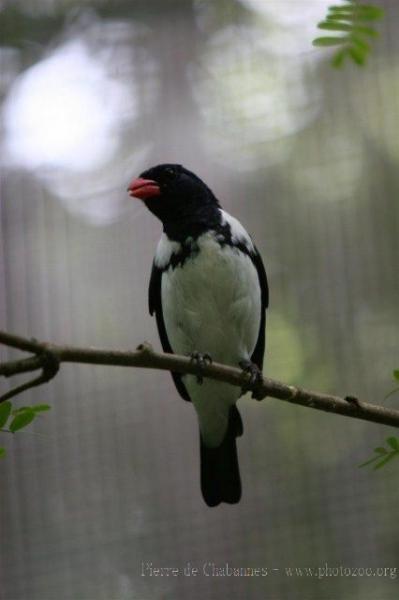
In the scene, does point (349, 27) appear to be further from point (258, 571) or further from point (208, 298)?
point (258, 571)

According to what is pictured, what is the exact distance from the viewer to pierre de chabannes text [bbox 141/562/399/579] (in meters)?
2.29

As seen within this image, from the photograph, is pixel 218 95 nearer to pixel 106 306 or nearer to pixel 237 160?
pixel 237 160

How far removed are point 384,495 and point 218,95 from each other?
1.37 m

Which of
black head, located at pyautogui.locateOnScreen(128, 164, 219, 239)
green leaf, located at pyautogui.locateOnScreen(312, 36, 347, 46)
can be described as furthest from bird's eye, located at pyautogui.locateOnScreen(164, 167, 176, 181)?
green leaf, located at pyautogui.locateOnScreen(312, 36, 347, 46)

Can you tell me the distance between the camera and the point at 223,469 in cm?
223

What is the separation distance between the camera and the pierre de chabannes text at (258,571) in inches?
90.4

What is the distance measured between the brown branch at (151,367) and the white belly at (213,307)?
1.17ft

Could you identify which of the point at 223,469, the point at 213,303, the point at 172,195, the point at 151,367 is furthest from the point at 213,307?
the point at 151,367

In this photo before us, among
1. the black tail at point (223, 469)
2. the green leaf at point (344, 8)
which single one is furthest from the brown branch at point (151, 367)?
the green leaf at point (344, 8)

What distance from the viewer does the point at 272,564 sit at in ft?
7.64

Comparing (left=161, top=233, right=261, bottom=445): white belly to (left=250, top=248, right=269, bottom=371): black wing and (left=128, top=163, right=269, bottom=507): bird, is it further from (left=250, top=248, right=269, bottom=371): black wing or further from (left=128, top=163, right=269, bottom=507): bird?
(left=250, top=248, right=269, bottom=371): black wing

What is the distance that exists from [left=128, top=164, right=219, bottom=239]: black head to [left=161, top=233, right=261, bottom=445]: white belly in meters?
0.14

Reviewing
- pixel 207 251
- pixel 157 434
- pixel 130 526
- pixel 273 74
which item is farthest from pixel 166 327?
pixel 273 74

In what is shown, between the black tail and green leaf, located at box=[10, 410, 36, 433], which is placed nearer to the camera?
green leaf, located at box=[10, 410, 36, 433]
